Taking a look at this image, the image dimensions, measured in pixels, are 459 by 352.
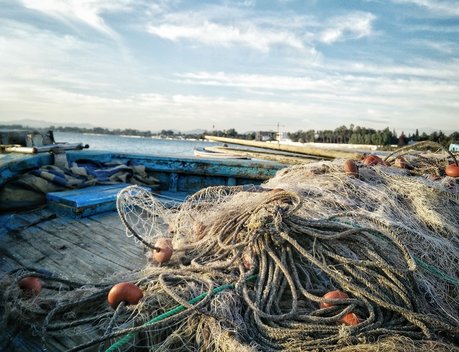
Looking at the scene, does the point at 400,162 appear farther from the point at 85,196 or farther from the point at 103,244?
the point at 85,196

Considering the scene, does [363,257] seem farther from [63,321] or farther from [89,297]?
[63,321]

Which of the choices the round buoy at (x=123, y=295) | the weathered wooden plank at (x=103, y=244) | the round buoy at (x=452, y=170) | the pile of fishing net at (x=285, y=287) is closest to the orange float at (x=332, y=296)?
the pile of fishing net at (x=285, y=287)

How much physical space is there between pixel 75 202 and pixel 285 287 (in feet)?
9.68

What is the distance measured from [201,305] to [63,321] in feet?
2.92

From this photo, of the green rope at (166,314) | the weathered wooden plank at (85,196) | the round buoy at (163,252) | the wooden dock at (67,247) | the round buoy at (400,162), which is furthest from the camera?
the weathered wooden plank at (85,196)

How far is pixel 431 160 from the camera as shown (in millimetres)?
4199

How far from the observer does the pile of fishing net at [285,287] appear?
187 centimetres

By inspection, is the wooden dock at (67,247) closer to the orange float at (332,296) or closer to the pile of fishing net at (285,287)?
the pile of fishing net at (285,287)

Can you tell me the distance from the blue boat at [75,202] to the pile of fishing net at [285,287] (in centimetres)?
36

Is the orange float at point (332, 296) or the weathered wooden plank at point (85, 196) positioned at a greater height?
the orange float at point (332, 296)

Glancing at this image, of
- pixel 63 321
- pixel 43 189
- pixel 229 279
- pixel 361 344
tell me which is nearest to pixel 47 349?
pixel 63 321

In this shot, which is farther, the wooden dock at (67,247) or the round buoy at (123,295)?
the wooden dock at (67,247)

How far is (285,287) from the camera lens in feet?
7.39

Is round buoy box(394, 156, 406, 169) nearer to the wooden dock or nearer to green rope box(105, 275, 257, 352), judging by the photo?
green rope box(105, 275, 257, 352)
